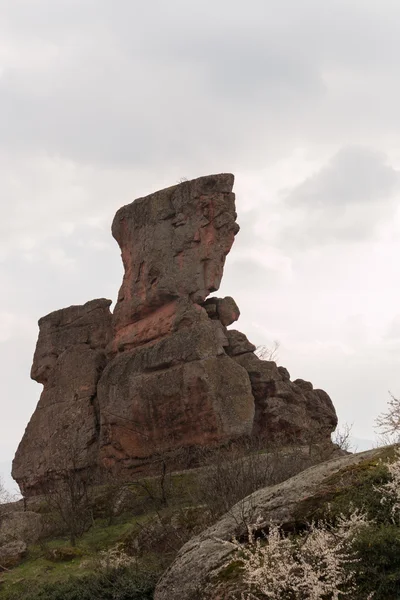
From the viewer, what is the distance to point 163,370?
3722 cm

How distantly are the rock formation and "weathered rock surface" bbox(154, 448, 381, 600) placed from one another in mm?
21477

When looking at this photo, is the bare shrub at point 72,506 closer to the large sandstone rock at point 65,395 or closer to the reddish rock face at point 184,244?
the large sandstone rock at point 65,395

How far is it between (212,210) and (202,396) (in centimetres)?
881

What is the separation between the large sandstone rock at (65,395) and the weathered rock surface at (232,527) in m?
26.2

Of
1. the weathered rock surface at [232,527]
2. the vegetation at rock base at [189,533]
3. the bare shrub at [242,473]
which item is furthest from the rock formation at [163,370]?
the weathered rock surface at [232,527]

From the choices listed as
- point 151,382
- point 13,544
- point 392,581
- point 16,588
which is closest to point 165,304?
point 151,382

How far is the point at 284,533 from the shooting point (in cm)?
1181

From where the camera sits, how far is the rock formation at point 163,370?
35.8m

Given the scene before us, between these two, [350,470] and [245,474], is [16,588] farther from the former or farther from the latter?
[350,470]

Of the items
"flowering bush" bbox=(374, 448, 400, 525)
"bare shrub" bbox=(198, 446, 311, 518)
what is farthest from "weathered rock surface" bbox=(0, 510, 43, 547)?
Answer: "flowering bush" bbox=(374, 448, 400, 525)

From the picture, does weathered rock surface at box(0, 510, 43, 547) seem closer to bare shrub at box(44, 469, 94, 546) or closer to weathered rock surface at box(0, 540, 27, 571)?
bare shrub at box(44, 469, 94, 546)

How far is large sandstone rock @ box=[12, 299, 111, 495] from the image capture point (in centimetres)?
4044

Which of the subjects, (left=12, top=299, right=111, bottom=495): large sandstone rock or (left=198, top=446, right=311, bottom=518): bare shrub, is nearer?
(left=198, top=446, right=311, bottom=518): bare shrub

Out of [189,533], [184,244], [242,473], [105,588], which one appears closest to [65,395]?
[184,244]
